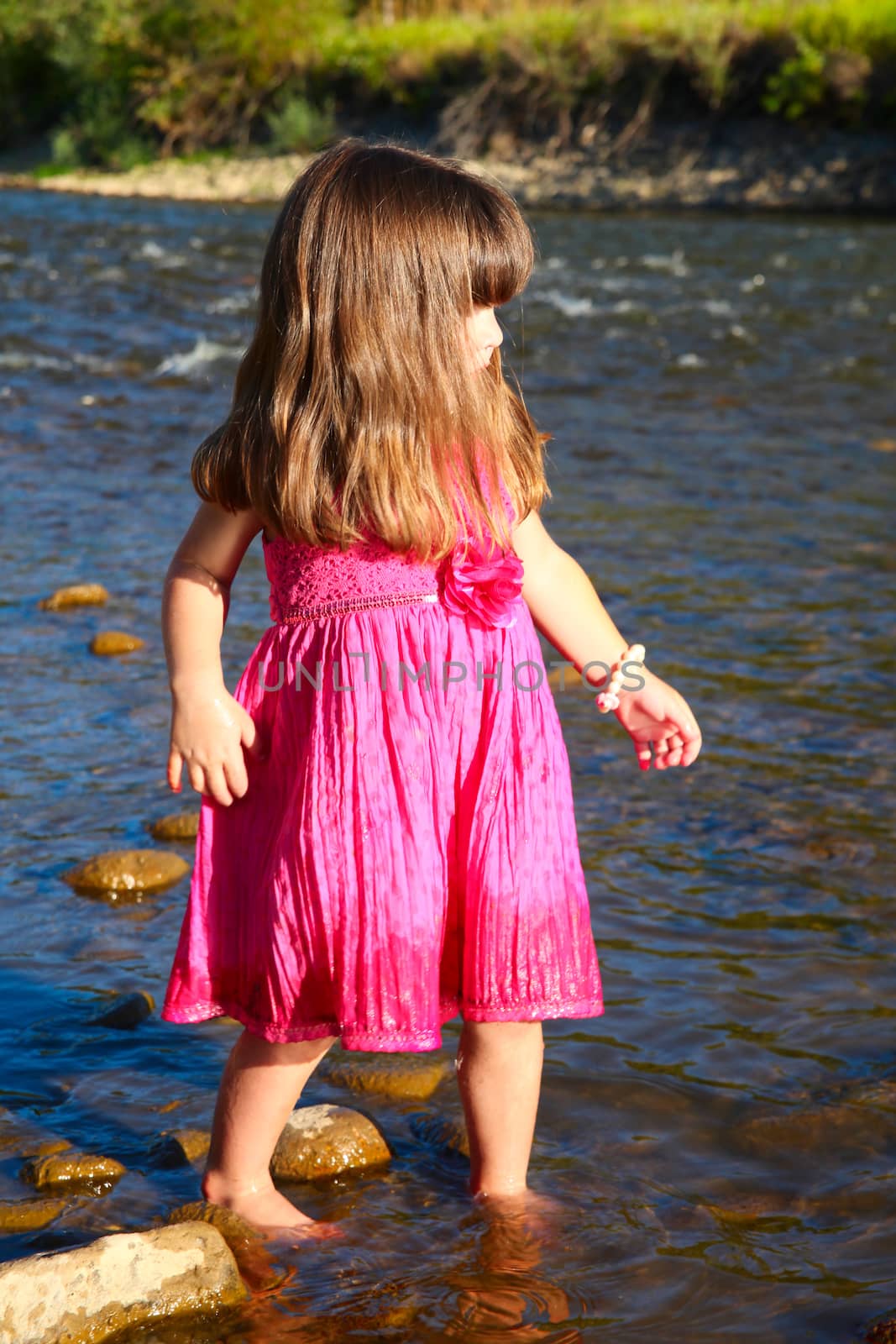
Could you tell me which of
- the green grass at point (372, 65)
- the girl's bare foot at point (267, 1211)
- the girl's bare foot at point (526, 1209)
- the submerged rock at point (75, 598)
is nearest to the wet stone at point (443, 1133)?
the girl's bare foot at point (526, 1209)

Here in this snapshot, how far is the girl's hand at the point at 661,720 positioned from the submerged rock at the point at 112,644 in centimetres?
251

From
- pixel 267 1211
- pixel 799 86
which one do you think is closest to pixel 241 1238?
pixel 267 1211

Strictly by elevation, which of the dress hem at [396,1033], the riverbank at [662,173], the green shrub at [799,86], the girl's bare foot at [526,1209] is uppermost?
the green shrub at [799,86]

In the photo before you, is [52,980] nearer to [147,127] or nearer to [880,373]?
[880,373]

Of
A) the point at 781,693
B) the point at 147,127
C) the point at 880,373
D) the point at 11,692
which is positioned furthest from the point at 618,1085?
the point at 147,127

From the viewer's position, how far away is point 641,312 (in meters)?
10.9

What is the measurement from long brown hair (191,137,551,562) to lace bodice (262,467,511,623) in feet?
0.10

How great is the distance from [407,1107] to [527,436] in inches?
41.8

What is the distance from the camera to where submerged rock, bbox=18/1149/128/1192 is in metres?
2.04

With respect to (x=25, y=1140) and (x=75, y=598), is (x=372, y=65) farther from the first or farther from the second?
(x=25, y=1140)

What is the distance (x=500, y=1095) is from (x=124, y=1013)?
0.79 metres

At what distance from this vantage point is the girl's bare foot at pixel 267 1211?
1.97 meters

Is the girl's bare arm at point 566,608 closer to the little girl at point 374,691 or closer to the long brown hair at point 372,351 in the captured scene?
the little girl at point 374,691

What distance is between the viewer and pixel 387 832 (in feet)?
6.08
